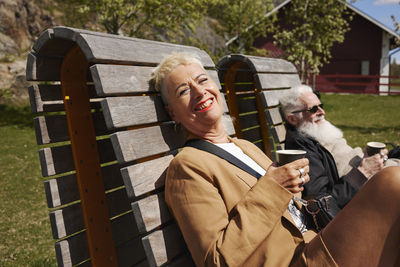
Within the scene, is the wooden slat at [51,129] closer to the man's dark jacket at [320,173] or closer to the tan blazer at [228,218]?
the tan blazer at [228,218]

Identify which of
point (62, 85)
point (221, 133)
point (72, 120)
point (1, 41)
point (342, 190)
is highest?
point (1, 41)

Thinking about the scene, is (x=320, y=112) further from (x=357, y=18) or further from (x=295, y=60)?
(x=357, y=18)

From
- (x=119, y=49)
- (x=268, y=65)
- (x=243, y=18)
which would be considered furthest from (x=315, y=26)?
(x=119, y=49)

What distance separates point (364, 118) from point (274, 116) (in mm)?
10820

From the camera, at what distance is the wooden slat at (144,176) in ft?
6.45

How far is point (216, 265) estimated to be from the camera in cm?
173

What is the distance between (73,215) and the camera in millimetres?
2244

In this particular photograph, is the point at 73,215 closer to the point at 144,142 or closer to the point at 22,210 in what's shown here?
the point at 144,142

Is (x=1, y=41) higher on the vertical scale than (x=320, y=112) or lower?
higher

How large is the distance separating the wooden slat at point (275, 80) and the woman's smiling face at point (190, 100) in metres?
1.42

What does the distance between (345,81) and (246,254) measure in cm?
2809

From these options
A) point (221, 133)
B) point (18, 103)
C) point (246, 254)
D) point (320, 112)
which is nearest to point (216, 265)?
point (246, 254)

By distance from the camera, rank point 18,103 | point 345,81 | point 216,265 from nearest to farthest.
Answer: point 216,265
point 18,103
point 345,81

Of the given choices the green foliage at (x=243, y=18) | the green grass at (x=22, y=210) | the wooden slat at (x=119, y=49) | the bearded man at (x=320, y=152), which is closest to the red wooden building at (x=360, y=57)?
the green foliage at (x=243, y=18)
